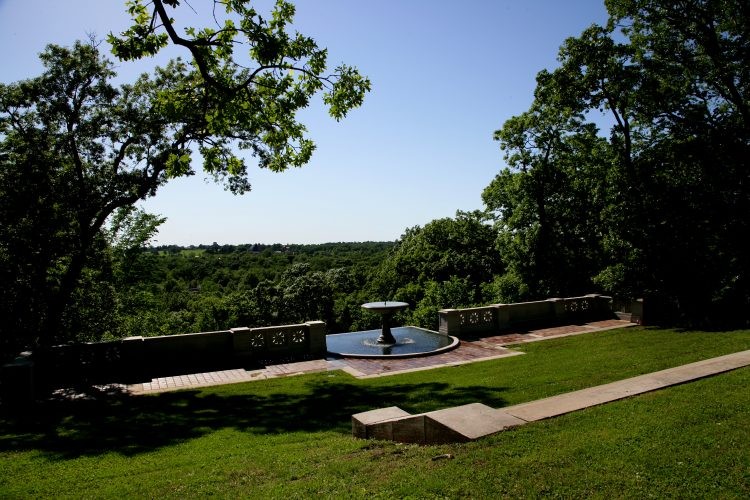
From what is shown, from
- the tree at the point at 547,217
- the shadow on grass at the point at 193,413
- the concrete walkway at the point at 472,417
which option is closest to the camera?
the concrete walkway at the point at 472,417

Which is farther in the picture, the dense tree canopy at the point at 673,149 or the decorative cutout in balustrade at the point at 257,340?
the dense tree canopy at the point at 673,149

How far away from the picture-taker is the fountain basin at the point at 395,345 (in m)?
15.0

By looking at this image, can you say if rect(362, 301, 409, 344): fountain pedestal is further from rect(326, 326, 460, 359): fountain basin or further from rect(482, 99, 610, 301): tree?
→ rect(482, 99, 610, 301): tree

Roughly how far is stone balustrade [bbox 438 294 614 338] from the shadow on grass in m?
6.70

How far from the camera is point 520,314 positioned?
19.0 metres

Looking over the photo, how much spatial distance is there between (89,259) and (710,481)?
19.2m

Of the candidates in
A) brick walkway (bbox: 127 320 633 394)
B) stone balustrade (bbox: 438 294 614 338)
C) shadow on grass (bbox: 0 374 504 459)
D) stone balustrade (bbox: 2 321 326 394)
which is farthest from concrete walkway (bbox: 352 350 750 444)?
stone balustrade (bbox: 438 294 614 338)

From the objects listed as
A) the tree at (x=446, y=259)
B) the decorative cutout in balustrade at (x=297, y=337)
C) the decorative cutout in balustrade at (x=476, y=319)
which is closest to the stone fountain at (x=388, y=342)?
the decorative cutout in balustrade at (x=476, y=319)

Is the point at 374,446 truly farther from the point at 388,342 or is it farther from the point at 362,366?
the point at 388,342

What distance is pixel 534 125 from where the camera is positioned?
25844 millimetres

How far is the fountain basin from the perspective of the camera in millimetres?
15016

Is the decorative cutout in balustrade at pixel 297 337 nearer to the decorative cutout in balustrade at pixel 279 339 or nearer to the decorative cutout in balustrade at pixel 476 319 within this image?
the decorative cutout in balustrade at pixel 279 339

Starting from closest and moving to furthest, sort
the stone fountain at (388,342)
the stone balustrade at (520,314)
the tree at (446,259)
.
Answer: the stone fountain at (388,342) < the stone balustrade at (520,314) < the tree at (446,259)

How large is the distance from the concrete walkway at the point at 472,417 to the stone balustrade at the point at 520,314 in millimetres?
9709
